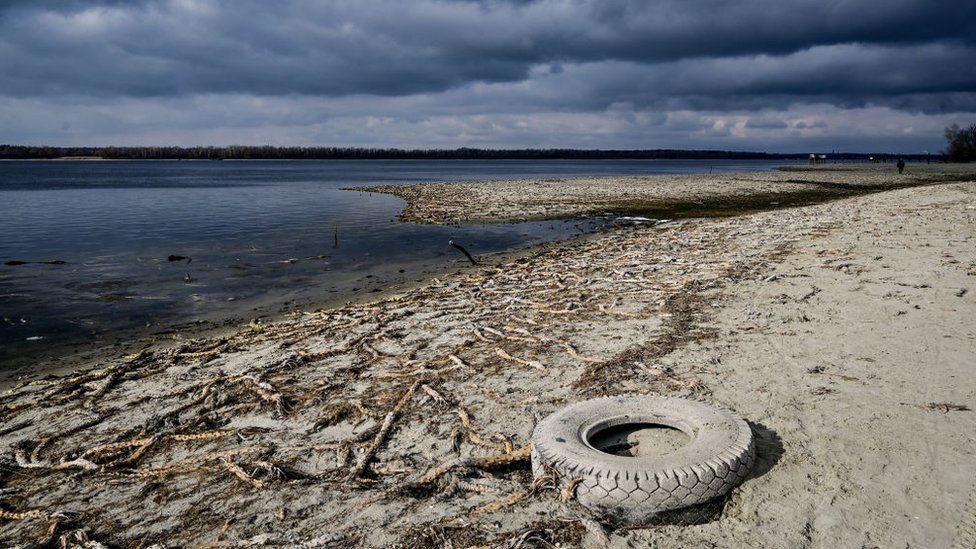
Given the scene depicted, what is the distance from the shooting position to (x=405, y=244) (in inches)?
945

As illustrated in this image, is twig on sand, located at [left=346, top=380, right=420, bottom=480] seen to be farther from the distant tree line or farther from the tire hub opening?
the distant tree line

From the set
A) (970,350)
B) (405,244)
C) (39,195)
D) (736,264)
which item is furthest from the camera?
(39,195)

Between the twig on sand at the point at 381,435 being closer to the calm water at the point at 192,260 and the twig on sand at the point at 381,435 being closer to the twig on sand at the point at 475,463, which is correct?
the twig on sand at the point at 475,463

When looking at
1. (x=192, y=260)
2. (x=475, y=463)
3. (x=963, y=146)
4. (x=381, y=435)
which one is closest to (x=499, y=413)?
(x=475, y=463)

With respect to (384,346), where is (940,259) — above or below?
above

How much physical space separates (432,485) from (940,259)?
505 inches

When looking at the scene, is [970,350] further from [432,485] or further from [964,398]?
[432,485]

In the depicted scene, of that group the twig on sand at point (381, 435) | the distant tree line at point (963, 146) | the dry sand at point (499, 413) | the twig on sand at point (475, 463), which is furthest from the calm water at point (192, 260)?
the distant tree line at point (963, 146)

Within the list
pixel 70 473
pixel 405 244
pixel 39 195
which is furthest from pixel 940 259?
pixel 39 195

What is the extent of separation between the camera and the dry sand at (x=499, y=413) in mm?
4426

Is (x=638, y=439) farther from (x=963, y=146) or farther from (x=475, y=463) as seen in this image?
(x=963, y=146)

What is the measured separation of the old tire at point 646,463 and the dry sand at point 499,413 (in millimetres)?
187

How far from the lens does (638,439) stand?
18.1 ft

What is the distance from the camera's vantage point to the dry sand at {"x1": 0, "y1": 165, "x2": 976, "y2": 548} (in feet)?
14.5
